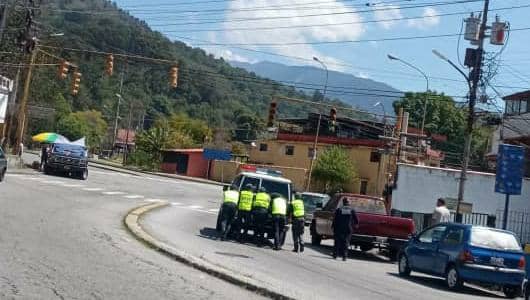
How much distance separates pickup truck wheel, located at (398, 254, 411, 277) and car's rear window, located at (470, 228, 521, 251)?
220 centimetres

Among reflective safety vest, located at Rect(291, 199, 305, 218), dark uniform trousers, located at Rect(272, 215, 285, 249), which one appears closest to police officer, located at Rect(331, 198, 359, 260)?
reflective safety vest, located at Rect(291, 199, 305, 218)

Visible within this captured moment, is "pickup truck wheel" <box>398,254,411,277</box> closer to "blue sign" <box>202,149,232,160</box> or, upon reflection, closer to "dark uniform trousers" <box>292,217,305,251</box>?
"dark uniform trousers" <box>292,217,305,251</box>

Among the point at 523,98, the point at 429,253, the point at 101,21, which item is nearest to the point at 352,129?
the point at 523,98

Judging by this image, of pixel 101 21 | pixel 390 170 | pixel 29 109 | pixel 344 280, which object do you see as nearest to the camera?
pixel 344 280

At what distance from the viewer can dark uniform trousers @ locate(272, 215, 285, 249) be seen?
21.0 metres

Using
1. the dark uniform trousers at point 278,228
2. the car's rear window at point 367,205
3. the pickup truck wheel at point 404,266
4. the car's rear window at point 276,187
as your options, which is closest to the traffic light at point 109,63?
the car's rear window at point 276,187

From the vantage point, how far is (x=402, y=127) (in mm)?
47625

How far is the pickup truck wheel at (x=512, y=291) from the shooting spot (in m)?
16.9

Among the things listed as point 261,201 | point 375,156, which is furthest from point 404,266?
point 375,156

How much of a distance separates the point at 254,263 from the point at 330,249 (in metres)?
8.45

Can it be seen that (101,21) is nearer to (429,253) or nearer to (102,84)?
(102,84)

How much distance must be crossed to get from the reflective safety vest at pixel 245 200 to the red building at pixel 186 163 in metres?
65.5

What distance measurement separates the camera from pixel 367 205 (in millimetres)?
23859

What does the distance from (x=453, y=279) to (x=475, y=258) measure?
2.28 feet
